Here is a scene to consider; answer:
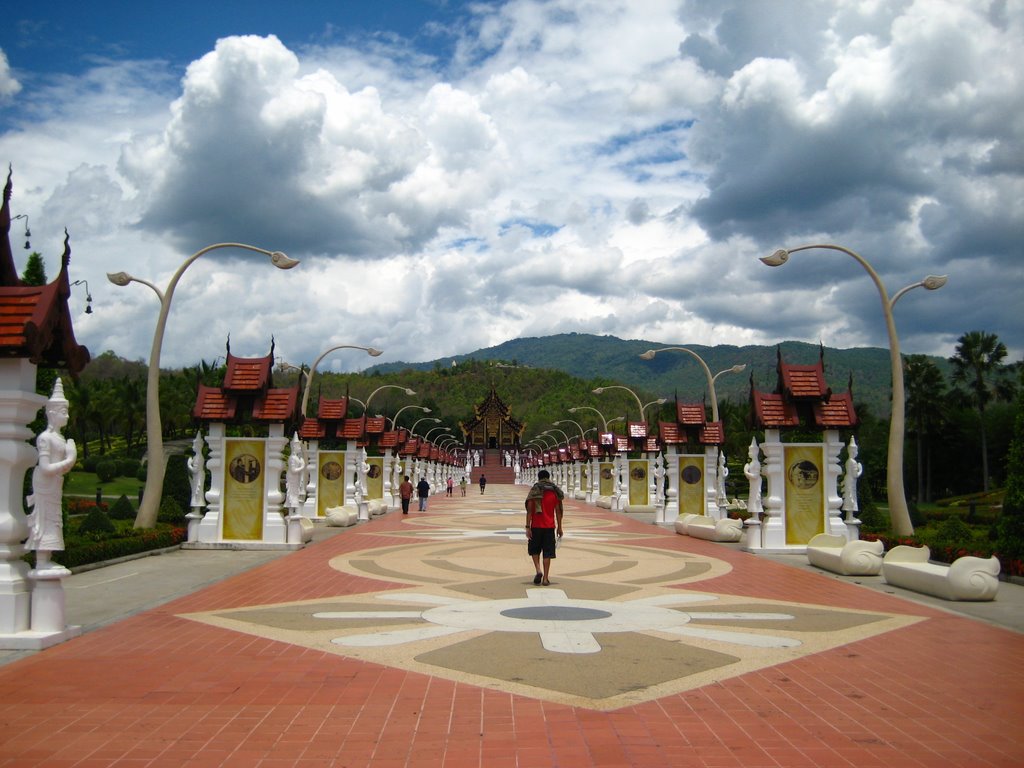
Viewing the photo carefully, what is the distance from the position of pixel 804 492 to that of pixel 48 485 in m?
15.8

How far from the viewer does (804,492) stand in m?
19.8

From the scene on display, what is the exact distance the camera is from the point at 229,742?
19.4 feet

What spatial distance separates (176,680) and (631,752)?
414cm

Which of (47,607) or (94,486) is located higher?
(47,607)

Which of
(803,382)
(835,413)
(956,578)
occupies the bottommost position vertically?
(956,578)

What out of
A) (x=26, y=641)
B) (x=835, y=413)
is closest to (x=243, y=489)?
(x=26, y=641)

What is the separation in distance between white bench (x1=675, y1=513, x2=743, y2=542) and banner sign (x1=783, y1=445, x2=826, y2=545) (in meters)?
2.90

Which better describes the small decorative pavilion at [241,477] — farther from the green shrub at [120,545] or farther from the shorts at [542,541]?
the shorts at [542,541]

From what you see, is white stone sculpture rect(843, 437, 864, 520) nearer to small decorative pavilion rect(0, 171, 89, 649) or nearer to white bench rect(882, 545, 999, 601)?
white bench rect(882, 545, 999, 601)

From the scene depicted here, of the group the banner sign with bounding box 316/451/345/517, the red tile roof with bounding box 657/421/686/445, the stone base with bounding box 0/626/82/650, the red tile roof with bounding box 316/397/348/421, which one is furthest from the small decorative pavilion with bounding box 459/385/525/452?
the stone base with bounding box 0/626/82/650

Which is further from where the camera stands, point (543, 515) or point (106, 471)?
point (106, 471)

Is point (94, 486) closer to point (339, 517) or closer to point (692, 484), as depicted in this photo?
point (339, 517)

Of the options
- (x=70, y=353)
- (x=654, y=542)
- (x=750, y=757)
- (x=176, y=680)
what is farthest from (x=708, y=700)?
(x=654, y=542)

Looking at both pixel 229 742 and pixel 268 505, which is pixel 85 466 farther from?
pixel 229 742
